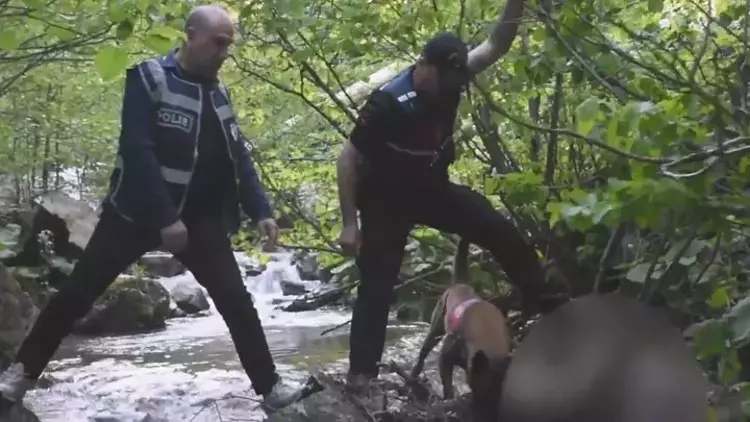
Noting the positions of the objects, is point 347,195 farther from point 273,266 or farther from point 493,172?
point 273,266

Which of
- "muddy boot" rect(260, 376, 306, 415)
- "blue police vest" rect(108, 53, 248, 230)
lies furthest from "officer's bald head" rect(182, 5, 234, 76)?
"muddy boot" rect(260, 376, 306, 415)

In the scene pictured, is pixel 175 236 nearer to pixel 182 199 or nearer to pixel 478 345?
pixel 182 199

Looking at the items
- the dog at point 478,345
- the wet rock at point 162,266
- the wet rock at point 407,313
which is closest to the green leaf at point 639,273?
the dog at point 478,345

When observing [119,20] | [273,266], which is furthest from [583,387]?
[273,266]

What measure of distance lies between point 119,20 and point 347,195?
1.27 m

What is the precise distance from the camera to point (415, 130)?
13.6ft

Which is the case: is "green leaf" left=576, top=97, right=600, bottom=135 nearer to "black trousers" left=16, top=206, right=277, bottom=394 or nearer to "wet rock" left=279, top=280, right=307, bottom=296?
"black trousers" left=16, top=206, right=277, bottom=394

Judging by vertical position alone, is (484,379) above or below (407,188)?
below

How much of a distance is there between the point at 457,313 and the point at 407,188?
1537 mm

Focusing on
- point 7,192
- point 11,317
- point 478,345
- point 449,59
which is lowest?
point 11,317

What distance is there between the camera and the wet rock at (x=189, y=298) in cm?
1366

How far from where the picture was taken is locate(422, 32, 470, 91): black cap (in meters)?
3.97

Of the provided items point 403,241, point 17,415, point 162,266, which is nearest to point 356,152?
point 403,241

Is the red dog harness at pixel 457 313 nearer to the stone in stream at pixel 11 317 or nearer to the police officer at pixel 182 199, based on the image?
the police officer at pixel 182 199
